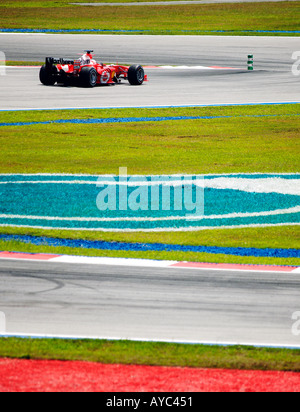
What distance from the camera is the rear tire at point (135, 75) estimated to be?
32.1 meters

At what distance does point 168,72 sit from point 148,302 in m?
28.0

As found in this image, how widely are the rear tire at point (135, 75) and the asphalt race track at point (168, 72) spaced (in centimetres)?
36

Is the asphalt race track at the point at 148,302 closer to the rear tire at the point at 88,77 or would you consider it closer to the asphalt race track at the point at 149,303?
the asphalt race track at the point at 149,303

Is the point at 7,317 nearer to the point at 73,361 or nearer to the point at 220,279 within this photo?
the point at 73,361

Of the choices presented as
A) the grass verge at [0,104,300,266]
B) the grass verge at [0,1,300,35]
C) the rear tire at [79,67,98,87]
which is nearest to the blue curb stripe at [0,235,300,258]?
the grass verge at [0,104,300,266]

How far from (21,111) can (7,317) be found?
18.0 meters

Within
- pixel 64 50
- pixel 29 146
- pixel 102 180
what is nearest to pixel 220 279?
pixel 102 180

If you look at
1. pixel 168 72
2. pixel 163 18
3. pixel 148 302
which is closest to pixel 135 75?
pixel 168 72

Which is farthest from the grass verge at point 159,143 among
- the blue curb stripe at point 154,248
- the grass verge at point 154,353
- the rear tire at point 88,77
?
the grass verge at point 154,353

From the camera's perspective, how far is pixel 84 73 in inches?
1224

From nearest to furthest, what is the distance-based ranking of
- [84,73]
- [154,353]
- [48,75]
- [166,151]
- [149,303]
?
1. [154,353]
2. [149,303]
3. [166,151]
4. [84,73]
5. [48,75]

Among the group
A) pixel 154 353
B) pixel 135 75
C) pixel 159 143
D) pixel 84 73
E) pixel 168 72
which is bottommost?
pixel 154 353

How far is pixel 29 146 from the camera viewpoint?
2056cm

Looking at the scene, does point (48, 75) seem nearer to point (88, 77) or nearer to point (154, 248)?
point (88, 77)
